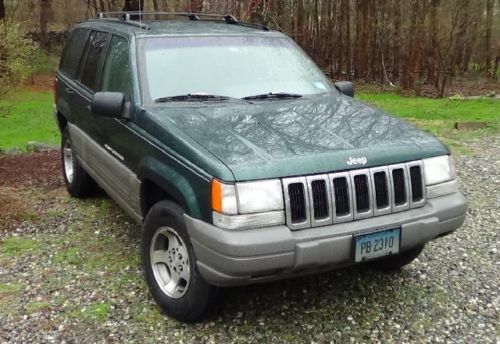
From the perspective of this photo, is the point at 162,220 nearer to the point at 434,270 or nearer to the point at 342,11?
the point at 434,270

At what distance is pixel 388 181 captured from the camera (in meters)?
3.40

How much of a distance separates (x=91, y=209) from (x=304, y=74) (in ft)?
8.72

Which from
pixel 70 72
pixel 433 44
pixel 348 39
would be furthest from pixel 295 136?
pixel 348 39

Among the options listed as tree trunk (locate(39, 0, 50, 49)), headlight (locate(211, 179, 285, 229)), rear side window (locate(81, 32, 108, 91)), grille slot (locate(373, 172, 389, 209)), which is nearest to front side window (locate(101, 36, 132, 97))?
rear side window (locate(81, 32, 108, 91))

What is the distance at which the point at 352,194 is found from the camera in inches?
129

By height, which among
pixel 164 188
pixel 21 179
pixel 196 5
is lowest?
pixel 21 179

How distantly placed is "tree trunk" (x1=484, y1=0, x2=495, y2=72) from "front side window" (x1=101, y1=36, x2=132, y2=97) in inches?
638

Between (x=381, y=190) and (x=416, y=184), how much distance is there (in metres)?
Result: 0.29

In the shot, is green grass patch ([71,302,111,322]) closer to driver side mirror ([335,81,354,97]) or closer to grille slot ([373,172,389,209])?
grille slot ([373,172,389,209])

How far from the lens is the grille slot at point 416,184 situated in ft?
11.5

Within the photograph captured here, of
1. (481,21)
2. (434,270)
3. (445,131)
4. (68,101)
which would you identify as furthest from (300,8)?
(434,270)

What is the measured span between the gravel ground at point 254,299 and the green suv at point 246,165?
0.24 m

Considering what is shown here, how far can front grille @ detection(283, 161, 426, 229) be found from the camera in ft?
10.3

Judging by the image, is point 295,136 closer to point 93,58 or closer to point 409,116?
point 93,58
